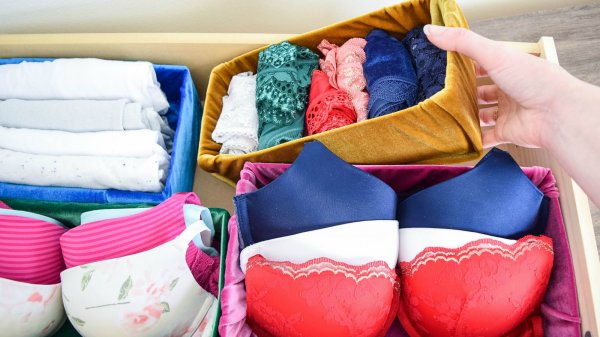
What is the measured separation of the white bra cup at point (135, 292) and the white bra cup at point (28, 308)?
0.17 ft

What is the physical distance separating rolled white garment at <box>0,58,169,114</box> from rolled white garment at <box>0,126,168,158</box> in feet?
0.33

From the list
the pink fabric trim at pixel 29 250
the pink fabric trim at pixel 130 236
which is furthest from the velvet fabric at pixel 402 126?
the pink fabric trim at pixel 29 250

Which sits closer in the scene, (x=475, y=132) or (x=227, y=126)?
(x=475, y=132)

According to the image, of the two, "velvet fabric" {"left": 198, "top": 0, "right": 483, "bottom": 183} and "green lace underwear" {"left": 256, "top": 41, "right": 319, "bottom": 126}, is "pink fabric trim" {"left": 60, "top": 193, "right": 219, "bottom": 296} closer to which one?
"velvet fabric" {"left": 198, "top": 0, "right": 483, "bottom": 183}

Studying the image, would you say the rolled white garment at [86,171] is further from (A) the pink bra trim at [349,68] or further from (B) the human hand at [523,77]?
(B) the human hand at [523,77]

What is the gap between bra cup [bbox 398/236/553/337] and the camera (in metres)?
0.91

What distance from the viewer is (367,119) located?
3.50 feet

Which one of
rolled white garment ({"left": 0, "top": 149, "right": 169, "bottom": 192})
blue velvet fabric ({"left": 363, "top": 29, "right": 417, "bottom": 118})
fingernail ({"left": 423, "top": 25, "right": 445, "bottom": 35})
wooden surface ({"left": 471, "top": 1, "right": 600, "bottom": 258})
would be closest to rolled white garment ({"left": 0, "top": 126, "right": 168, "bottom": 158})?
rolled white garment ({"left": 0, "top": 149, "right": 169, "bottom": 192})

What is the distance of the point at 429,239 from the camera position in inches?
37.7

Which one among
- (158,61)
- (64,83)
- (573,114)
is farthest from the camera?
(158,61)

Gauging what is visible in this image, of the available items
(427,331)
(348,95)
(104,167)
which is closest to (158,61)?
(104,167)

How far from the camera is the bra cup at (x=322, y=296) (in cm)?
91

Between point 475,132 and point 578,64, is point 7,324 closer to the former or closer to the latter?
point 475,132

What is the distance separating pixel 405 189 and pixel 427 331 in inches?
11.8
